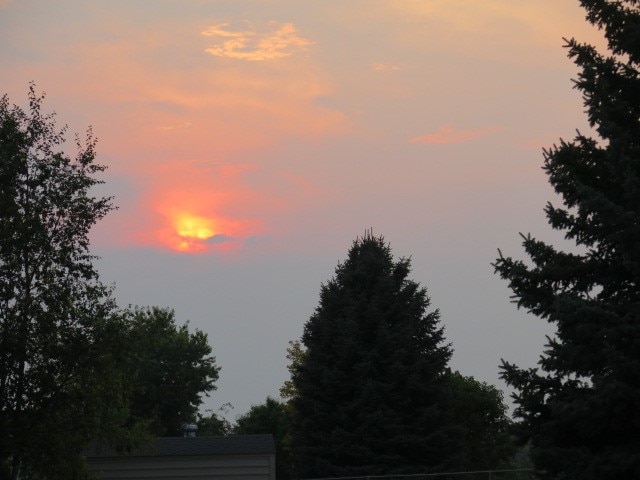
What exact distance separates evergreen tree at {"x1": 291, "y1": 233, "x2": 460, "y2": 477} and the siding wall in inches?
168

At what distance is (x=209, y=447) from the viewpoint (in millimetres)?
34406

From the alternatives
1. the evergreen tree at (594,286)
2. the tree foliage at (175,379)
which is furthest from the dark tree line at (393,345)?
the tree foliage at (175,379)

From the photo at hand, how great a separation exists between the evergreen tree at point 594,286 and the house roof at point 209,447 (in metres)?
17.7

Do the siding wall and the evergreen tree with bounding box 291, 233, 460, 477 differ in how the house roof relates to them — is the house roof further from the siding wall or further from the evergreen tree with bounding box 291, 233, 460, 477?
the evergreen tree with bounding box 291, 233, 460, 477

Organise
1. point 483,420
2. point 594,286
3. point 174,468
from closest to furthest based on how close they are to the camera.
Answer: point 594,286
point 174,468
point 483,420

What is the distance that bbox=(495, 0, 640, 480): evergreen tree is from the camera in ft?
51.0

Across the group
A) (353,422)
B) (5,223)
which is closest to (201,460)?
(353,422)

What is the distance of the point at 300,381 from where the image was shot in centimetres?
3941

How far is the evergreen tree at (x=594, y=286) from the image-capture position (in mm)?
15539

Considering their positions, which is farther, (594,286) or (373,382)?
(373,382)

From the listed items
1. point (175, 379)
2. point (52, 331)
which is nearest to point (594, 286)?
point (52, 331)

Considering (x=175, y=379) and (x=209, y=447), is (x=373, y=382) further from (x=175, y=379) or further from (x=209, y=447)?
(x=175, y=379)

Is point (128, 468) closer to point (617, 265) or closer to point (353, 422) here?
point (353, 422)

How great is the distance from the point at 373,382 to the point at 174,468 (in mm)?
8720
